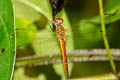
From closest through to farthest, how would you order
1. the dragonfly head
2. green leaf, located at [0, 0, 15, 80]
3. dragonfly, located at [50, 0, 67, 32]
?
green leaf, located at [0, 0, 15, 80]
dragonfly, located at [50, 0, 67, 32]
the dragonfly head

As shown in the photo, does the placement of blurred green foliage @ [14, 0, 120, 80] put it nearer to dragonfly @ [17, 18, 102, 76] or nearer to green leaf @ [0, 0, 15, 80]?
dragonfly @ [17, 18, 102, 76]

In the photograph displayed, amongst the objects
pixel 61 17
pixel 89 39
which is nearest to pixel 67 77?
pixel 89 39

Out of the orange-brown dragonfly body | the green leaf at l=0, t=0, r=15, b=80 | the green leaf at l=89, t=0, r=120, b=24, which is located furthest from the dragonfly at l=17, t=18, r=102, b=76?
the green leaf at l=0, t=0, r=15, b=80

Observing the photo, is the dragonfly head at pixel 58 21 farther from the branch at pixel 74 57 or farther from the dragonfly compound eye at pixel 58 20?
the branch at pixel 74 57

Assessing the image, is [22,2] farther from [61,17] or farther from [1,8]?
[1,8]

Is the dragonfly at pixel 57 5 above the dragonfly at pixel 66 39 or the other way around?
above

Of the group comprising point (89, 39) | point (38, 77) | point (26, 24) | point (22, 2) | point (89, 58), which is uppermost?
point (22, 2)

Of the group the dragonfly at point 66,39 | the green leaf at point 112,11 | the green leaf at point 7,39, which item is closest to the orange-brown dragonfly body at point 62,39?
the dragonfly at point 66,39
